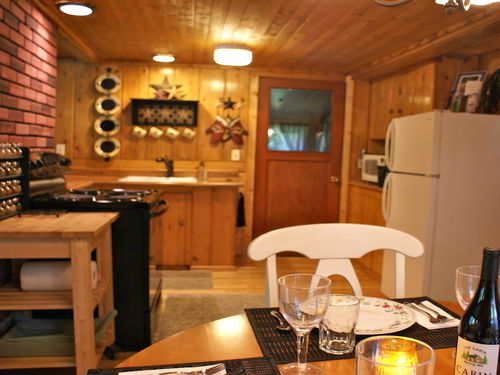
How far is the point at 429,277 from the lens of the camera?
3207 millimetres

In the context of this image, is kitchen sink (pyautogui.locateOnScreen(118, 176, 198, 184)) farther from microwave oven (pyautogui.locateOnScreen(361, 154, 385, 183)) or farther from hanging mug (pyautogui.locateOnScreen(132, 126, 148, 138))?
microwave oven (pyautogui.locateOnScreen(361, 154, 385, 183))

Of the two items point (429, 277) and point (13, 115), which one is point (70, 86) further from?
point (429, 277)

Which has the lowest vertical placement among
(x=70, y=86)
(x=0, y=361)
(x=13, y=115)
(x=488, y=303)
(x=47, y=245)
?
(x=0, y=361)

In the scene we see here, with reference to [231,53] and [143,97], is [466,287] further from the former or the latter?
[143,97]

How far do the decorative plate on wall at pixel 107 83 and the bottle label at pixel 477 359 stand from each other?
189 inches

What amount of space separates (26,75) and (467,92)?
318cm

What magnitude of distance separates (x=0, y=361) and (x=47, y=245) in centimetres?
64

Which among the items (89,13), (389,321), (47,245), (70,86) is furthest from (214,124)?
(389,321)

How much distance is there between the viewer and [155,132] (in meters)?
5.07

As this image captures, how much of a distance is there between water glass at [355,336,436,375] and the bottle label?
86mm

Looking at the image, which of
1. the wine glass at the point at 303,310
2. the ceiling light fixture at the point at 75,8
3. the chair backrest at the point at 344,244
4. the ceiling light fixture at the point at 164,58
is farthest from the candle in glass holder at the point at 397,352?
the ceiling light fixture at the point at 164,58

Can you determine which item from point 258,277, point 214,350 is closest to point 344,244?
point 214,350

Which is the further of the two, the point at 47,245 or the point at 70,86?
the point at 70,86

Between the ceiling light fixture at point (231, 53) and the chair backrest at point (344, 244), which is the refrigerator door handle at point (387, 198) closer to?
the ceiling light fixture at point (231, 53)
